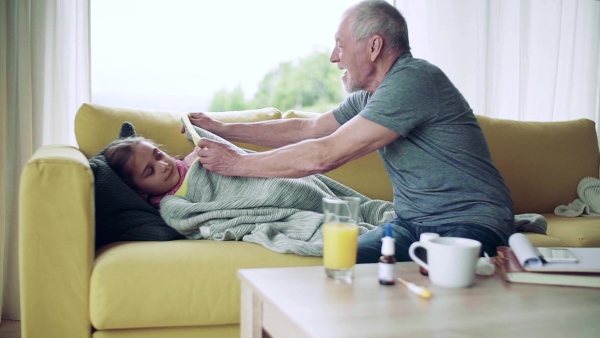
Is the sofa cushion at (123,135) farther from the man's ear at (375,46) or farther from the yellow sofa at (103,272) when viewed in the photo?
the man's ear at (375,46)

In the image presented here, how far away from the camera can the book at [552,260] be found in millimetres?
1204

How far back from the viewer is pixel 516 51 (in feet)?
10.8

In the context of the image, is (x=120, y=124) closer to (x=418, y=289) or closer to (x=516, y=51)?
(x=418, y=289)

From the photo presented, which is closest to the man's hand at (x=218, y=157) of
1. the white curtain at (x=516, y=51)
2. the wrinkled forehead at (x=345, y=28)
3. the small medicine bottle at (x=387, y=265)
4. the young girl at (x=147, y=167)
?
the young girl at (x=147, y=167)

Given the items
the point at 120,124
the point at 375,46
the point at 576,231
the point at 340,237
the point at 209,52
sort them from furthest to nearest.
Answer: the point at 209,52
the point at 576,231
the point at 120,124
the point at 375,46
the point at 340,237

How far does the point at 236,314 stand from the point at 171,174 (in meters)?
0.61

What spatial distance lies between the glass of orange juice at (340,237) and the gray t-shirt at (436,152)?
48 cm

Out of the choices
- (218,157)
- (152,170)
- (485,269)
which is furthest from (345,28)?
(485,269)

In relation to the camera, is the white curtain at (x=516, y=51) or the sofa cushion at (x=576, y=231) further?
the white curtain at (x=516, y=51)

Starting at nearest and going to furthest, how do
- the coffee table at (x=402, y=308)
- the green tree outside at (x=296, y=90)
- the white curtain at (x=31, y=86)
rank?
the coffee table at (x=402, y=308), the white curtain at (x=31, y=86), the green tree outside at (x=296, y=90)

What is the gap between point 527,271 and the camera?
1.21 metres

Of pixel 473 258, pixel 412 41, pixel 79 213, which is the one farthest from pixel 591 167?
pixel 79 213

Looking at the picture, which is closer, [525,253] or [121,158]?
[525,253]

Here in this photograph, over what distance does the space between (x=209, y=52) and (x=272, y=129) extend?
91cm
